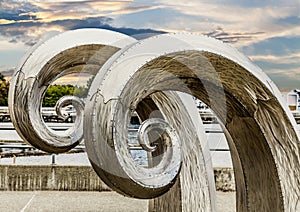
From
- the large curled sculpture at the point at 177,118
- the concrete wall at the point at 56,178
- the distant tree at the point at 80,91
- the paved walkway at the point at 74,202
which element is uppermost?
the distant tree at the point at 80,91

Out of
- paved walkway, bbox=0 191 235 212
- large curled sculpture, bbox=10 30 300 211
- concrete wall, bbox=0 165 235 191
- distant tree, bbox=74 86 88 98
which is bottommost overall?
paved walkway, bbox=0 191 235 212

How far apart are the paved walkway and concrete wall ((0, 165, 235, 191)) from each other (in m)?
0.10

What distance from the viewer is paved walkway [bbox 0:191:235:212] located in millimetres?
6172

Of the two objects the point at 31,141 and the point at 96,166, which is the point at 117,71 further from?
the point at 31,141

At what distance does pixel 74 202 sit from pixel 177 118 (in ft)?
11.3

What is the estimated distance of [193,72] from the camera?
8.61ft

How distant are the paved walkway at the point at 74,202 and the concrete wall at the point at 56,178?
0.10 metres

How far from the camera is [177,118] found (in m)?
3.35

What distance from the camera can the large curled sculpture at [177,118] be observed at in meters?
2.31

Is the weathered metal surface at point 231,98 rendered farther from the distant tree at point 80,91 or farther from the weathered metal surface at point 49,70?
the distant tree at point 80,91

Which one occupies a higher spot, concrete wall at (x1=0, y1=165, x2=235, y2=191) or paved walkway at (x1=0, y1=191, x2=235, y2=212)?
concrete wall at (x1=0, y1=165, x2=235, y2=191)

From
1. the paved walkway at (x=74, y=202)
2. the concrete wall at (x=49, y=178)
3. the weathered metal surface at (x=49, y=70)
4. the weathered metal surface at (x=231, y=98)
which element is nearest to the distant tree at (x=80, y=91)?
the weathered metal surface at (x=49, y=70)

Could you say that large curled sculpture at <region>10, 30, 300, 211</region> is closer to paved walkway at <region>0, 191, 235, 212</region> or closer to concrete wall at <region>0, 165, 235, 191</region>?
paved walkway at <region>0, 191, 235, 212</region>

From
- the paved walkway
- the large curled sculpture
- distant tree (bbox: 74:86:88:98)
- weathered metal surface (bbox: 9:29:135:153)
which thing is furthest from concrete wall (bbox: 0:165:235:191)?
weathered metal surface (bbox: 9:29:135:153)
